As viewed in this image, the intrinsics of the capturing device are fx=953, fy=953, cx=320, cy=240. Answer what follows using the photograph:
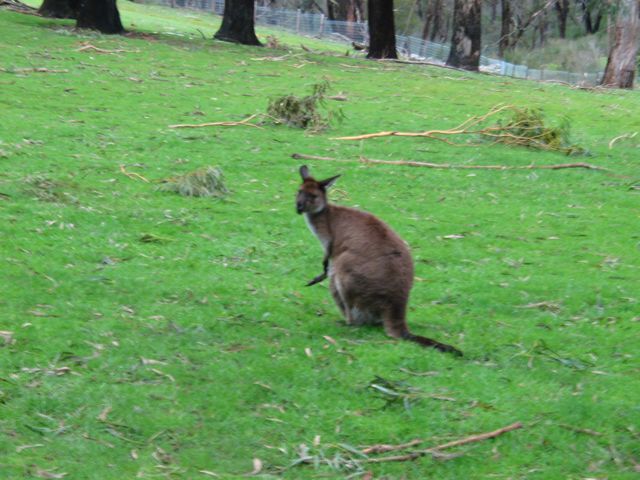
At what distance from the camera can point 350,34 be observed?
2163 inches

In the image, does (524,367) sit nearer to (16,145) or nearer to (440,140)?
(16,145)

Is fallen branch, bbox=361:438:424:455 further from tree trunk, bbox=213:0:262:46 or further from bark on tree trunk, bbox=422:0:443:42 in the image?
bark on tree trunk, bbox=422:0:443:42

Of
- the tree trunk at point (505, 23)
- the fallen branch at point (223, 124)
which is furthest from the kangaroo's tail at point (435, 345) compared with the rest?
the tree trunk at point (505, 23)

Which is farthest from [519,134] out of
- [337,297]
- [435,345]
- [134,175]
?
[435,345]

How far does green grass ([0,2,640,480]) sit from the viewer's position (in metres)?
5.62

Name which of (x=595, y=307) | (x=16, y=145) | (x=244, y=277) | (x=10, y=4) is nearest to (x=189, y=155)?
(x=16, y=145)

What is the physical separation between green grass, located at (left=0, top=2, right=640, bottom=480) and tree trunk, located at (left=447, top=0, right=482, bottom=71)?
1255 cm

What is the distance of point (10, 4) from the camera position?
30.1 metres

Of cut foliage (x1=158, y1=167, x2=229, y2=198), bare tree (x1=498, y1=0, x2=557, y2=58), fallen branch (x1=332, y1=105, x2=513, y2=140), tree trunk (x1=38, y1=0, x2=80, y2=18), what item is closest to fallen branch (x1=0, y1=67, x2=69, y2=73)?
fallen branch (x1=332, y1=105, x2=513, y2=140)

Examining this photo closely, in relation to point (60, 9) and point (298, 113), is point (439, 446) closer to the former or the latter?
point (298, 113)

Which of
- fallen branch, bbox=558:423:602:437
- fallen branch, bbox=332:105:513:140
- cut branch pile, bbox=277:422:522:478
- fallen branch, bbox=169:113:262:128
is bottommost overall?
cut branch pile, bbox=277:422:522:478

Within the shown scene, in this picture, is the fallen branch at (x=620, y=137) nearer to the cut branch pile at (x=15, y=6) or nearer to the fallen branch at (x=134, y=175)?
the fallen branch at (x=134, y=175)

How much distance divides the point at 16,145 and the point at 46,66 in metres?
6.58

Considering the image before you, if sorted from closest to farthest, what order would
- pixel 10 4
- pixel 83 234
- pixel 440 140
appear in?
pixel 83 234 → pixel 440 140 → pixel 10 4
